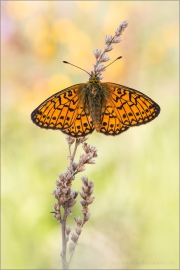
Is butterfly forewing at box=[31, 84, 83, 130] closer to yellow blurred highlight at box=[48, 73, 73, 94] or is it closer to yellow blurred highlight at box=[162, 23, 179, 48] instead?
yellow blurred highlight at box=[48, 73, 73, 94]

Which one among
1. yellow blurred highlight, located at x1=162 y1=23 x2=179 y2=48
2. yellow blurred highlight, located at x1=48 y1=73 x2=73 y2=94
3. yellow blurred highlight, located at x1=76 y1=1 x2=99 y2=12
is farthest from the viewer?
yellow blurred highlight, located at x1=76 y1=1 x2=99 y2=12

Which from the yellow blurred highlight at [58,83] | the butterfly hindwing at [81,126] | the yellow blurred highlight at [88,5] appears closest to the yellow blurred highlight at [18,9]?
the yellow blurred highlight at [88,5]

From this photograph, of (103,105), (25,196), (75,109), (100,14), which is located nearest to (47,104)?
(75,109)

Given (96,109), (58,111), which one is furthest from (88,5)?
(58,111)

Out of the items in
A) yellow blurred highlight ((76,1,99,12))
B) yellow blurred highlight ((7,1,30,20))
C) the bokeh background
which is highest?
yellow blurred highlight ((76,1,99,12))

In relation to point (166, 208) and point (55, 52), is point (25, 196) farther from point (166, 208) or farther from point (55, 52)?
point (55, 52)

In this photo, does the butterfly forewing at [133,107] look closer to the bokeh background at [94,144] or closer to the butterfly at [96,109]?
the butterfly at [96,109]

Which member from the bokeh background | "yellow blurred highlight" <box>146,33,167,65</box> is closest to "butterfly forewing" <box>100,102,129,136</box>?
the bokeh background
